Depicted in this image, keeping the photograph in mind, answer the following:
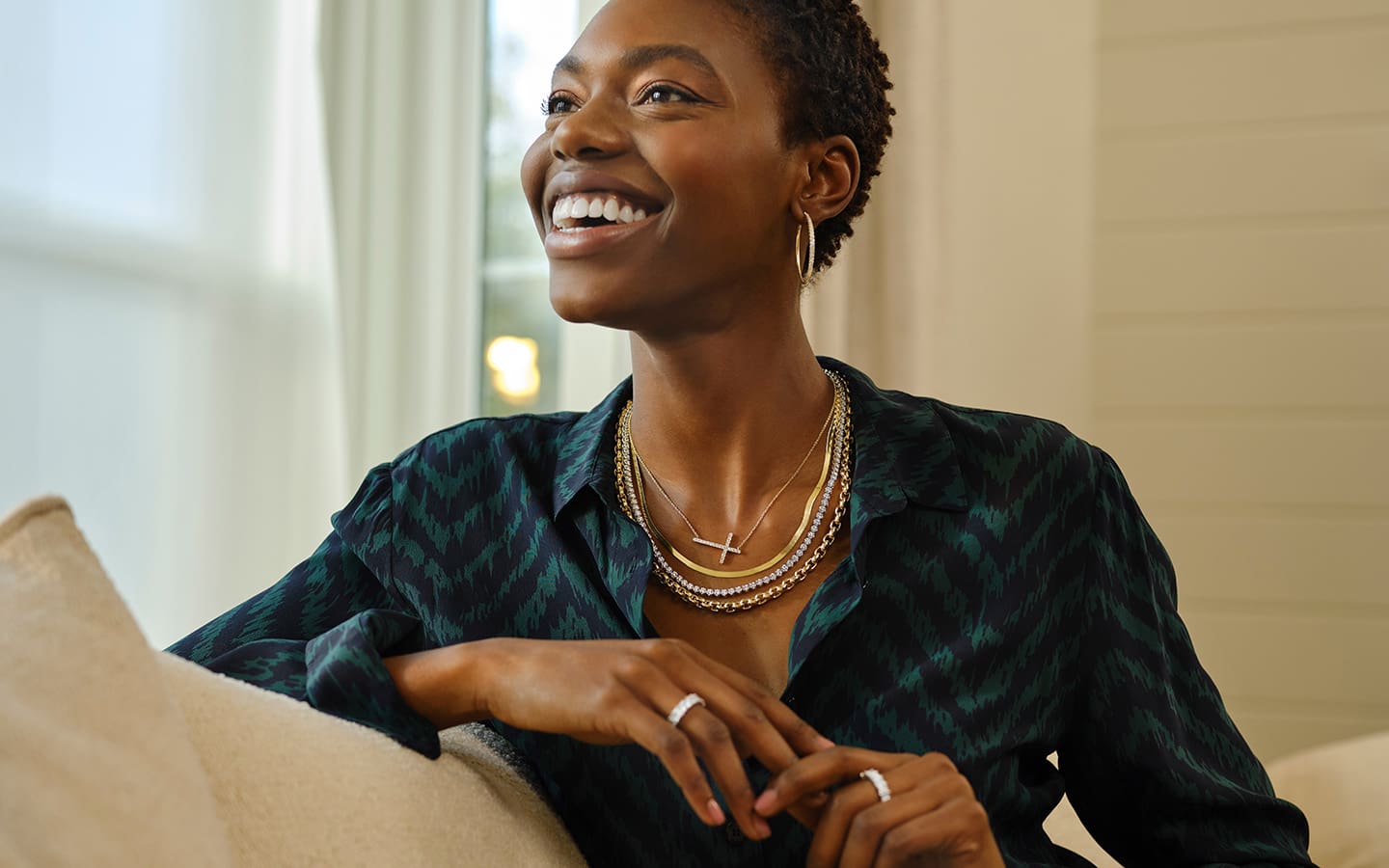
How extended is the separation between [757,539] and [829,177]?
0.36 m

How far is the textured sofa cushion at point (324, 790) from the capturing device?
2.65 feet

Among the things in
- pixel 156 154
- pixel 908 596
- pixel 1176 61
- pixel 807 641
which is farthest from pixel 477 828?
pixel 1176 61

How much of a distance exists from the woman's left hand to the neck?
0.38m

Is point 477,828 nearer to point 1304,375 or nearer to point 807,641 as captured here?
point 807,641

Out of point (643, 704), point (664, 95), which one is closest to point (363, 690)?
point (643, 704)

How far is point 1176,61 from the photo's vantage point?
239 centimetres

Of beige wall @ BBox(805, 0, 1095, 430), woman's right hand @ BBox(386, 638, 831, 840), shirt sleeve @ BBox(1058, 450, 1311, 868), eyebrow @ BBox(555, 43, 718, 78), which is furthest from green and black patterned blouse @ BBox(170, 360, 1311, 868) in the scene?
beige wall @ BBox(805, 0, 1095, 430)

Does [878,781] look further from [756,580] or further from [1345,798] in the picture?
[1345,798]

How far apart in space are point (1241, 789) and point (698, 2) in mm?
824

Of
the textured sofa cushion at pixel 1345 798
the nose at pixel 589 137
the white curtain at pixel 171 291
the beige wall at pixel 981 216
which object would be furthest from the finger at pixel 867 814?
the beige wall at pixel 981 216

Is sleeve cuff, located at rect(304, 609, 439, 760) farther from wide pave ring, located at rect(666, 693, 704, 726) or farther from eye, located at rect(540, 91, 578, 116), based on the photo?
eye, located at rect(540, 91, 578, 116)

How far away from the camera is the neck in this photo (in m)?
1.27

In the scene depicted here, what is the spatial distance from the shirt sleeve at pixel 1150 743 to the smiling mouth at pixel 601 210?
483mm

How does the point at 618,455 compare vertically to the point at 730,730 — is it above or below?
above
